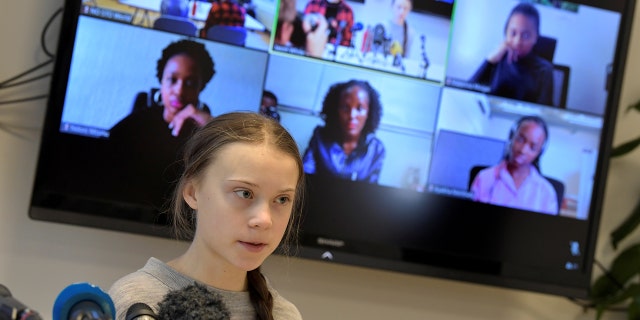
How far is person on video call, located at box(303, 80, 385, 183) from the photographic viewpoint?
2.48 m

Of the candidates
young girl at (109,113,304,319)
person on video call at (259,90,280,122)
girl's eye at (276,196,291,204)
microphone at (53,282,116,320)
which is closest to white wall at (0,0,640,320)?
person on video call at (259,90,280,122)

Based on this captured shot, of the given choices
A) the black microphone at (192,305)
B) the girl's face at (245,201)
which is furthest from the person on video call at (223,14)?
the black microphone at (192,305)

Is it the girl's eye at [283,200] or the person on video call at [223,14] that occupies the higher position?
the person on video call at [223,14]

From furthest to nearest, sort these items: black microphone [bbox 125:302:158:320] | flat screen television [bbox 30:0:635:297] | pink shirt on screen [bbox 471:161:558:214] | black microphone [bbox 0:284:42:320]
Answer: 1. pink shirt on screen [bbox 471:161:558:214]
2. flat screen television [bbox 30:0:635:297]
3. black microphone [bbox 125:302:158:320]
4. black microphone [bbox 0:284:42:320]

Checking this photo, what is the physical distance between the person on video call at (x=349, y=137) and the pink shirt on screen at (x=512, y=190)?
1.07ft

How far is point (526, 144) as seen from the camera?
8.66 ft

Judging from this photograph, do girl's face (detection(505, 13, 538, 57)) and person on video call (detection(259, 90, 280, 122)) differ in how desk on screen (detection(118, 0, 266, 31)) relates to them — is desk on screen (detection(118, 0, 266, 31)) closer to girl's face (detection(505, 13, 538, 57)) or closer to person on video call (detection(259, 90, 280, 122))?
person on video call (detection(259, 90, 280, 122))

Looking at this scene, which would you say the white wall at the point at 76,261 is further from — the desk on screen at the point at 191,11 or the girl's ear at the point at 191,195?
the girl's ear at the point at 191,195

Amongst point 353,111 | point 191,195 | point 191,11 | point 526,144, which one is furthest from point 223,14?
point 191,195

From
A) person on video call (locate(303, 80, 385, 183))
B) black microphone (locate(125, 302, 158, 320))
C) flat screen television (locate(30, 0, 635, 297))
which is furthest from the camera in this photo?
person on video call (locate(303, 80, 385, 183))

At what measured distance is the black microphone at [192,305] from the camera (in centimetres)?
123

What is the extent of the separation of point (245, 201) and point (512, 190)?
1.49 meters

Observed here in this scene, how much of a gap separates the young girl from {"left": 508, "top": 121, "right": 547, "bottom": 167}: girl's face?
1.32 m

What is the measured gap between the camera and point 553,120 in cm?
266
